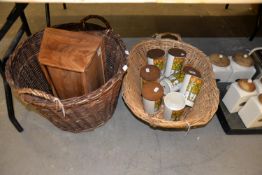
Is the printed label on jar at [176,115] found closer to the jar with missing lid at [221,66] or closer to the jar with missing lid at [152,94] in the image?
the jar with missing lid at [152,94]

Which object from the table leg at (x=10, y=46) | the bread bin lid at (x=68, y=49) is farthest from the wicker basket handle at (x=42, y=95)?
the table leg at (x=10, y=46)

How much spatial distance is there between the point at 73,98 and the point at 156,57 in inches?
18.1

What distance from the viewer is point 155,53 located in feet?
3.70

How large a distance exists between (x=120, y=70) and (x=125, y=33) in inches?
29.0

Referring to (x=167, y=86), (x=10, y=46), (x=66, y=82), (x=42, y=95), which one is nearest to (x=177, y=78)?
(x=167, y=86)

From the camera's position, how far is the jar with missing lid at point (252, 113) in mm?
991

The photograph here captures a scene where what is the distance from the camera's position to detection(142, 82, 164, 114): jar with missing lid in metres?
0.98

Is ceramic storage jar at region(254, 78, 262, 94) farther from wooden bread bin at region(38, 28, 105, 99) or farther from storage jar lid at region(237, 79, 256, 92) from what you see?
wooden bread bin at region(38, 28, 105, 99)

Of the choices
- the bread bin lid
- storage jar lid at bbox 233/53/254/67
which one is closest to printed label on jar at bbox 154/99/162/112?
the bread bin lid

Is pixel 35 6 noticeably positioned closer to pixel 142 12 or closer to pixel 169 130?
pixel 142 12

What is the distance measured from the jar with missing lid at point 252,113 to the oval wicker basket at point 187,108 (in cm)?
16

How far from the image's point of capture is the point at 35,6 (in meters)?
1.76

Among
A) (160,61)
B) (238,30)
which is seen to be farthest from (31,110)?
(238,30)

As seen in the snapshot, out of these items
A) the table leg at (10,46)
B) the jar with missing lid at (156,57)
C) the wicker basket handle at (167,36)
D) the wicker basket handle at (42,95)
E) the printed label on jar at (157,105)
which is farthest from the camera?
the wicker basket handle at (167,36)
